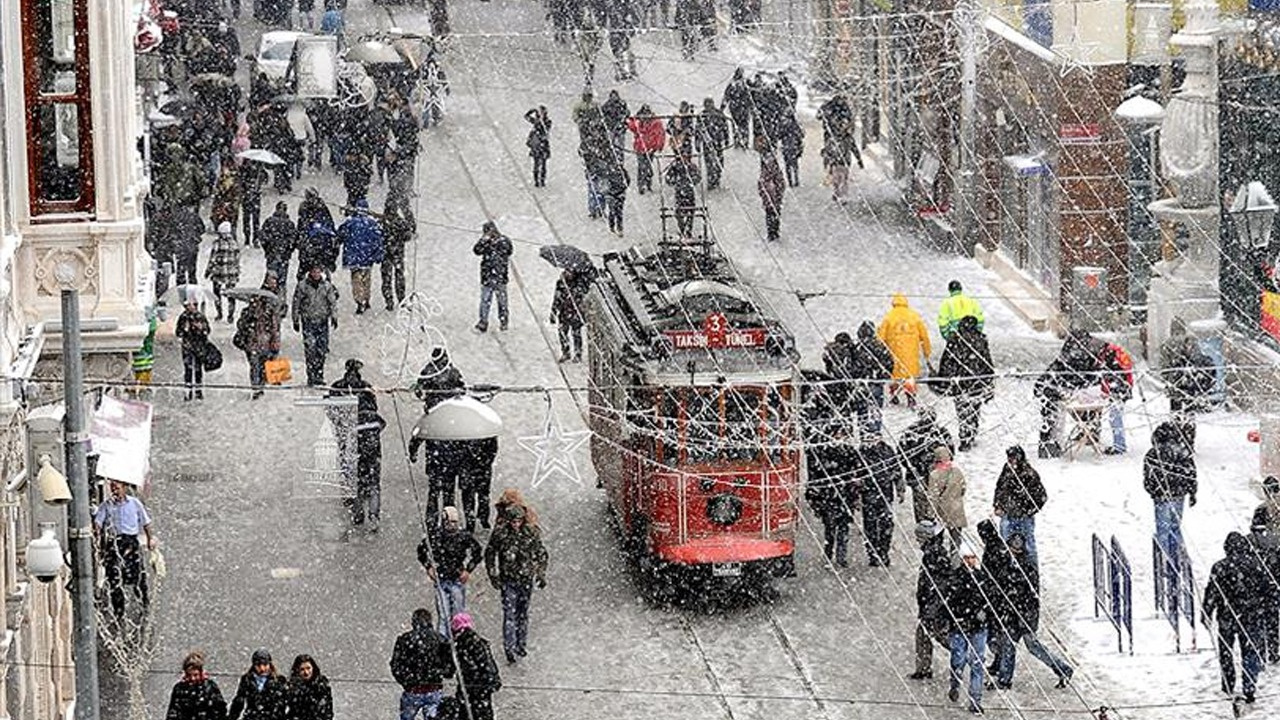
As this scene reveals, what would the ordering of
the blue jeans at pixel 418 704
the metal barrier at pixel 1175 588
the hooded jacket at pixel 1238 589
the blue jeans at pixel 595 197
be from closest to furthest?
1. the blue jeans at pixel 418 704
2. the hooded jacket at pixel 1238 589
3. the metal barrier at pixel 1175 588
4. the blue jeans at pixel 595 197

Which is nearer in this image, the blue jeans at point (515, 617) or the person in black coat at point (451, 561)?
the person in black coat at point (451, 561)

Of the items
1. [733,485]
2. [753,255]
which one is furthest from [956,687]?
[753,255]

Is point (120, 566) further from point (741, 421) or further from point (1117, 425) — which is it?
point (1117, 425)

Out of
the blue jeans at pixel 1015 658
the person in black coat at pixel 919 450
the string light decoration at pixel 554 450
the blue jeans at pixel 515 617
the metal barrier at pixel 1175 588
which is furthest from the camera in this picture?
the string light decoration at pixel 554 450

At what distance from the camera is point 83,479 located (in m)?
21.4

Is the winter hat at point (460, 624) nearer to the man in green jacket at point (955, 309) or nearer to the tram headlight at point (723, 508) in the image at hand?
the tram headlight at point (723, 508)

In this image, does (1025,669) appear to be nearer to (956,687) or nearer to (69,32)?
(956,687)

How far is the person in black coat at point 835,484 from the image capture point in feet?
98.8

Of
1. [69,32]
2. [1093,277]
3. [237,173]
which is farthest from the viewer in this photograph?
[237,173]

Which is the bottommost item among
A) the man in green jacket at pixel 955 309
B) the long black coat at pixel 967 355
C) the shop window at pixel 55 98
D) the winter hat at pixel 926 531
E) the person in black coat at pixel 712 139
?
the winter hat at pixel 926 531

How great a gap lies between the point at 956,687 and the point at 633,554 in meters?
4.56

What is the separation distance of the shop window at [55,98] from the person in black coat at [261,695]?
11.1 ft

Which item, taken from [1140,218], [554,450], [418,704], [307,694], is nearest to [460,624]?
[418,704]

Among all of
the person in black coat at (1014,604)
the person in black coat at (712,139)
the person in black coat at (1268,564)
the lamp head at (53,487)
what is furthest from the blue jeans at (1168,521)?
the person in black coat at (712,139)
